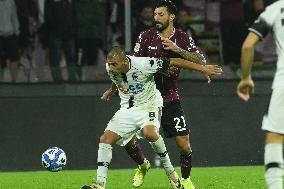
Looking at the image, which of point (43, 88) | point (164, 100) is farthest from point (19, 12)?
point (164, 100)

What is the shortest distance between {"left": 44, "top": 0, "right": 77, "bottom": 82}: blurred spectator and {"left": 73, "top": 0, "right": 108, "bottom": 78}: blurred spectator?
107 millimetres

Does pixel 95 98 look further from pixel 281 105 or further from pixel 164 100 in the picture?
A: pixel 281 105

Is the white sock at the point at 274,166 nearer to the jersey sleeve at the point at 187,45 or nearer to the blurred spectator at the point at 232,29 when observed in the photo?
the jersey sleeve at the point at 187,45

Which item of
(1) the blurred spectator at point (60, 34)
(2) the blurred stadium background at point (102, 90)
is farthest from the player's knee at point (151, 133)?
(1) the blurred spectator at point (60, 34)

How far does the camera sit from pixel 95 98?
51.0 ft

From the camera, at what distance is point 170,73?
10.9 metres

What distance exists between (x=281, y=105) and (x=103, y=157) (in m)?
3.12

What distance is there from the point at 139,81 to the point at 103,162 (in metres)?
1.12

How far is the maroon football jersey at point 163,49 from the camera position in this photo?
1115 centimetres

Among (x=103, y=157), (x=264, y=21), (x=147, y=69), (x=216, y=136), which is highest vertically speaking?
(x=264, y=21)

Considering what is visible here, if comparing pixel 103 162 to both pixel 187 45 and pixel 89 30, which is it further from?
pixel 89 30

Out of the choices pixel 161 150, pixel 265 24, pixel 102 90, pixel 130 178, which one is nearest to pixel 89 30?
pixel 102 90

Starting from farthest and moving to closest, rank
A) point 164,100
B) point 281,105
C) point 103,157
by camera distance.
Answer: point 164,100 < point 103,157 < point 281,105

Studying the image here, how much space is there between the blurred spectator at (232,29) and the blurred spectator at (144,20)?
49.6 inches
